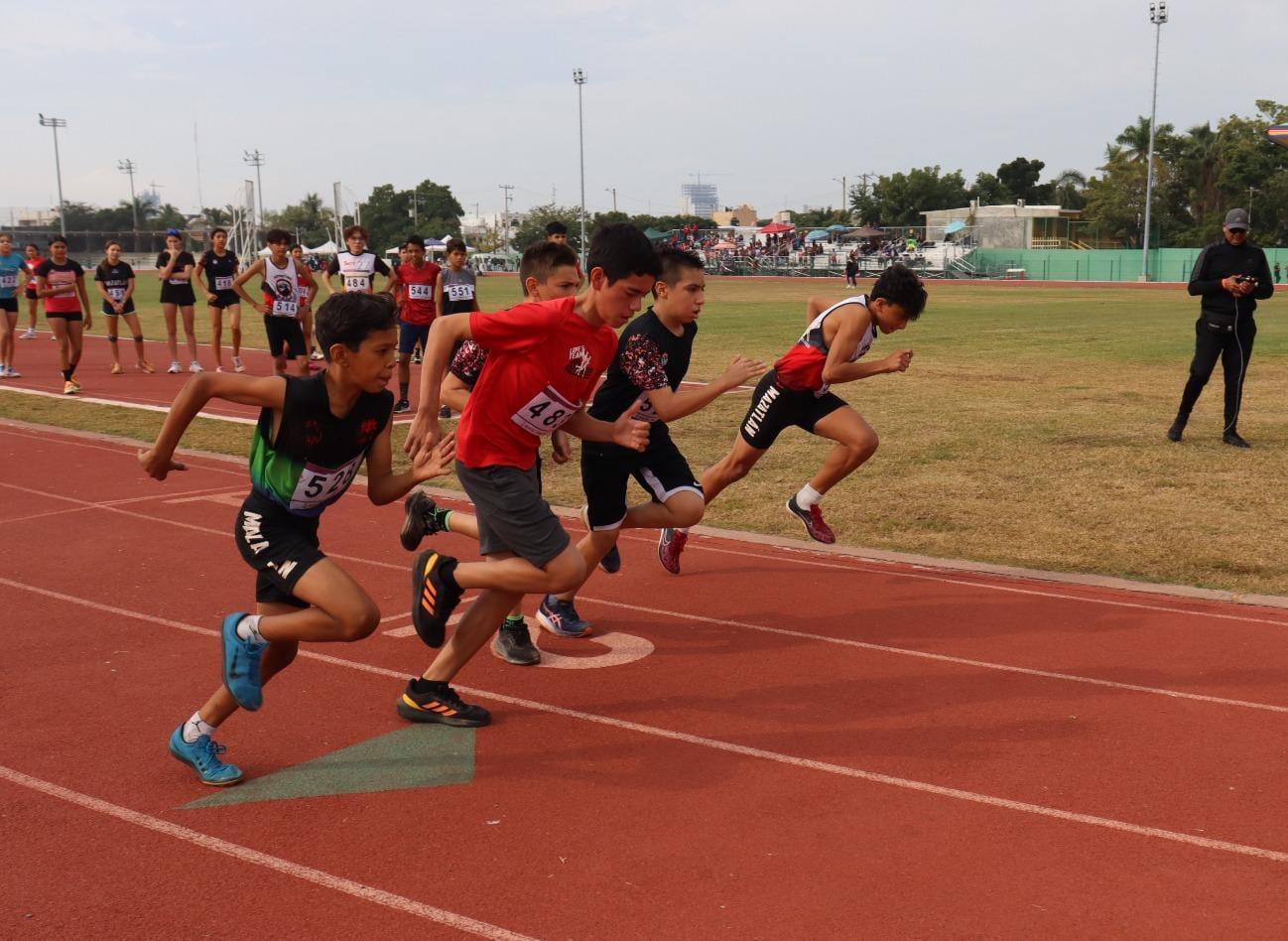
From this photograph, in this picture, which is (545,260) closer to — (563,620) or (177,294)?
(563,620)

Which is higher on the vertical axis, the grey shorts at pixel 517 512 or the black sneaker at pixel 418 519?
the grey shorts at pixel 517 512

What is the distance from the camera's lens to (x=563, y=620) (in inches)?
241

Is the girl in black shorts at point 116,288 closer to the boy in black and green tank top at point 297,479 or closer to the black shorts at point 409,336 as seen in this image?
the black shorts at point 409,336

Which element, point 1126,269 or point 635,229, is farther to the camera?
point 1126,269

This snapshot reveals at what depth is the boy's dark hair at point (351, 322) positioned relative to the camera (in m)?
4.19

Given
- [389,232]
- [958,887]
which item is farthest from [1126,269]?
[389,232]

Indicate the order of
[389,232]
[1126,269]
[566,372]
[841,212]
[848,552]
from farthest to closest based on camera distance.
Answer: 1. [389,232]
2. [841,212]
3. [1126,269]
4. [848,552]
5. [566,372]

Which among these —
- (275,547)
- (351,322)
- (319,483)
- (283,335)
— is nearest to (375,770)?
(275,547)

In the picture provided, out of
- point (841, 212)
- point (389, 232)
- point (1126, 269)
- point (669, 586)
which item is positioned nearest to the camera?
point (669, 586)

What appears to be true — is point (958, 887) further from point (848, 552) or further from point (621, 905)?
point (848, 552)

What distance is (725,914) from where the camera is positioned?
3.45 meters

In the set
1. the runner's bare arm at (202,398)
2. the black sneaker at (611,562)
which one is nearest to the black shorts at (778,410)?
the black sneaker at (611,562)

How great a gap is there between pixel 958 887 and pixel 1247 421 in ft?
34.3

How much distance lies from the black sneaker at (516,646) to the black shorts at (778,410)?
7.90ft
